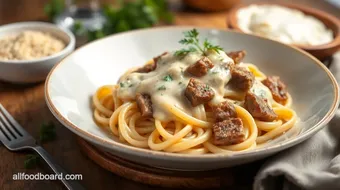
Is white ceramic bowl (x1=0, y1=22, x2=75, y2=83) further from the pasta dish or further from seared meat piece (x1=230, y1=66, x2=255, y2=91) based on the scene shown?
seared meat piece (x1=230, y1=66, x2=255, y2=91)

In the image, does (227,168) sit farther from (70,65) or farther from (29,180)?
(70,65)

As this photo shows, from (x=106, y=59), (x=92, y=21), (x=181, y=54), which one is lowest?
(x=92, y=21)

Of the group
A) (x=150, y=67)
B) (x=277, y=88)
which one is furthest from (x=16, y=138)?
(x=277, y=88)

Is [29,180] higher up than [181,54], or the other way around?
[181,54]

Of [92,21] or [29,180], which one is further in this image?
[92,21]

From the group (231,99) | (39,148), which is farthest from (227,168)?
(39,148)

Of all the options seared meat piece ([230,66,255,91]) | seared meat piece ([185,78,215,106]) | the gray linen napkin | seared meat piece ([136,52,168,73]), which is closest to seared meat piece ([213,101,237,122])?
seared meat piece ([185,78,215,106])

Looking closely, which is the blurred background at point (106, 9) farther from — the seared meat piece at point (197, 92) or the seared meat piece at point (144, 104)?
the seared meat piece at point (197, 92)
